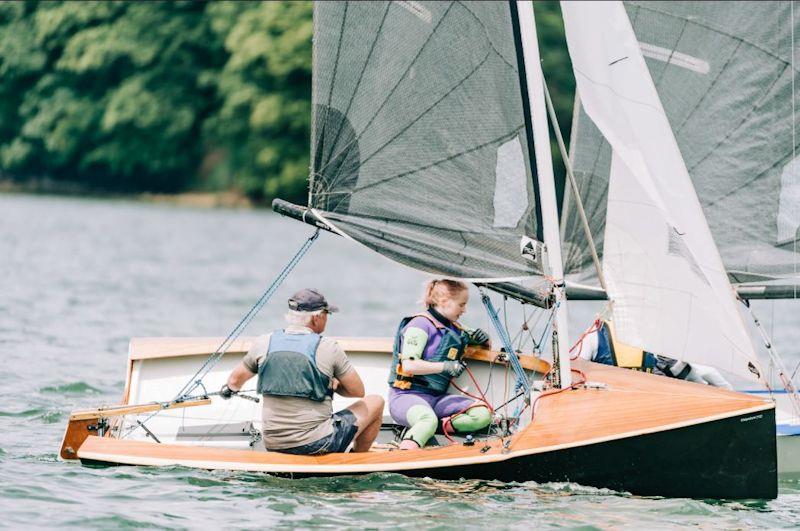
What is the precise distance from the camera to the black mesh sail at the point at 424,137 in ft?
24.0

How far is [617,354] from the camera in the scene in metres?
8.71

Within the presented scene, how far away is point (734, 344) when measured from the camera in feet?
23.7

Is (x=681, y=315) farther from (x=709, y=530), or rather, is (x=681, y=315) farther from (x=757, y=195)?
(x=757, y=195)

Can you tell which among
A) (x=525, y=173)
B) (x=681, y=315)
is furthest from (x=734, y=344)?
(x=525, y=173)

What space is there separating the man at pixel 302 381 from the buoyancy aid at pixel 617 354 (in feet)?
6.59

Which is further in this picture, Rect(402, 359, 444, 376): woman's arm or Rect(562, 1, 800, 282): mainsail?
Rect(562, 1, 800, 282): mainsail

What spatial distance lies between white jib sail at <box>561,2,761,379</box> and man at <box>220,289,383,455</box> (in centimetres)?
172

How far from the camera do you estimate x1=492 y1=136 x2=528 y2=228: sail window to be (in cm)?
738

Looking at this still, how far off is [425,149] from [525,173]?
1.79 ft

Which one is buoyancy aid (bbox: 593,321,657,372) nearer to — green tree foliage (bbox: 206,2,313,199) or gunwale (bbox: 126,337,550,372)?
gunwale (bbox: 126,337,550,372)

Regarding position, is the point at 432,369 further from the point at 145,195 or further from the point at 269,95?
the point at 145,195

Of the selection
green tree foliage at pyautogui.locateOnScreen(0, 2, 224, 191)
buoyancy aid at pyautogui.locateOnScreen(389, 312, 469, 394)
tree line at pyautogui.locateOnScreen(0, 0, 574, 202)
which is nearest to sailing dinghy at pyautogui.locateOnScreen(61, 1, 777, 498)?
buoyancy aid at pyautogui.locateOnScreen(389, 312, 469, 394)

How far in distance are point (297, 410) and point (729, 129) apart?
3733 millimetres

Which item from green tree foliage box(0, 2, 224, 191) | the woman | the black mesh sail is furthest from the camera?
green tree foliage box(0, 2, 224, 191)
